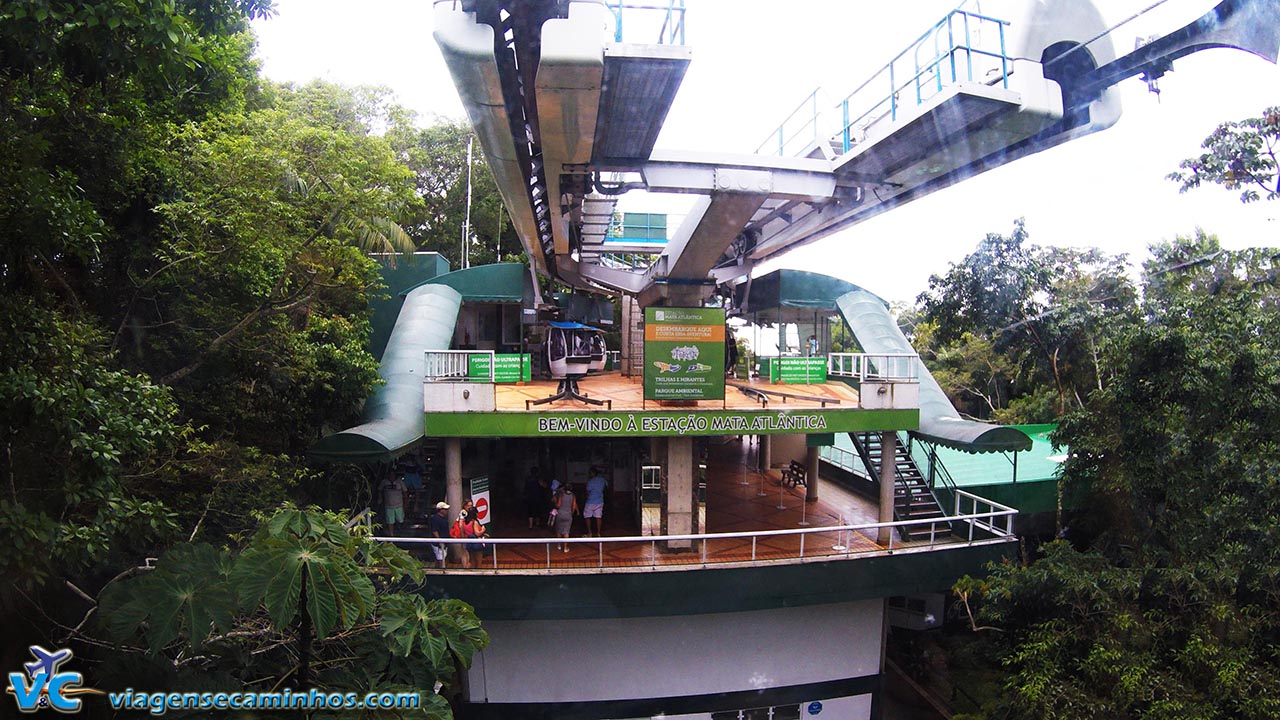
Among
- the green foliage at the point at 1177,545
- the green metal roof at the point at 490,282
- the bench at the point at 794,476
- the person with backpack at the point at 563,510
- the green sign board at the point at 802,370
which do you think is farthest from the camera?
the green metal roof at the point at 490,282

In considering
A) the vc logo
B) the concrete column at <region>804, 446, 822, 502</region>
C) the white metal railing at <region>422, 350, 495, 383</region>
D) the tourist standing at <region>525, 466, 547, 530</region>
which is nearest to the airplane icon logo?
the vc logo

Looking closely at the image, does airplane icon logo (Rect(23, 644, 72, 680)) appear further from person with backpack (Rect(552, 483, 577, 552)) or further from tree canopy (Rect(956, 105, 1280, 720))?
tree canopy (Rect(956, 105, 1280, 720))

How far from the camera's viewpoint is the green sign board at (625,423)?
28.6ft

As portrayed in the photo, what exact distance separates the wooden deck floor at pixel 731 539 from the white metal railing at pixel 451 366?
2.18 meters

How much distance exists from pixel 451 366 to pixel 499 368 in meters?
0.71

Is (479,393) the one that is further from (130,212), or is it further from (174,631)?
(174,631)

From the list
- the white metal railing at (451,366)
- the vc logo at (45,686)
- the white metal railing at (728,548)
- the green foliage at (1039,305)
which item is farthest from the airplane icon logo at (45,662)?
the green foliage at (1039,305)

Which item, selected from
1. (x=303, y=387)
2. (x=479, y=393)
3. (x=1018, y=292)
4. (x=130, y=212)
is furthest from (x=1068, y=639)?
(x=130, y=212)

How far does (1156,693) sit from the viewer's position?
6.09m

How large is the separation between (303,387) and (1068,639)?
9.77m

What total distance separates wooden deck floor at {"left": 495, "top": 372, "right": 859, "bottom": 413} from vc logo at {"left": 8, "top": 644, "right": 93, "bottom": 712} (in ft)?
18.2

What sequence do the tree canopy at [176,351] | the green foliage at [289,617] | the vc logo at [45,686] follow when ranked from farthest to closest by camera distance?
the tree canopy at [176,351], the green foliage at [289,617], the vc logo at [45,686]

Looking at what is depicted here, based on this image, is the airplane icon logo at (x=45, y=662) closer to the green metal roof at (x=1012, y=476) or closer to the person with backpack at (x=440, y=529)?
the person with backpack at (x=440, y=529)

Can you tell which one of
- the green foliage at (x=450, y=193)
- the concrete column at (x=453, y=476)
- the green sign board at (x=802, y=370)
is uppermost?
the green foliage at (x=450, y=193)
